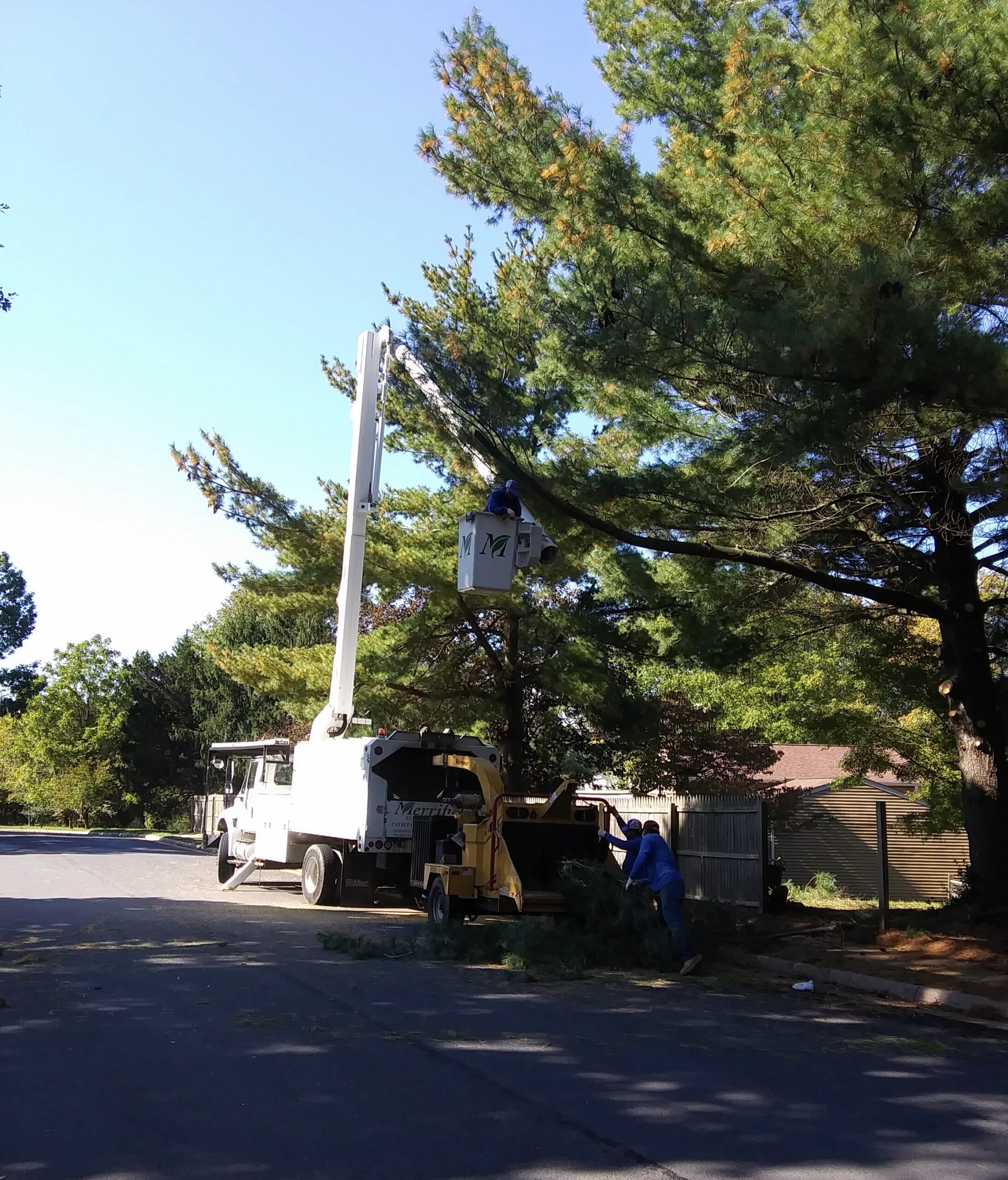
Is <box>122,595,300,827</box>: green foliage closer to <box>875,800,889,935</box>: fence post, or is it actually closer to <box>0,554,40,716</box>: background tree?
<box>0,554,40,716</box>: background tree

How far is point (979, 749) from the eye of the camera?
44.1 ft

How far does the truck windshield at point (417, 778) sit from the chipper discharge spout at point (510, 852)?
6.02ft

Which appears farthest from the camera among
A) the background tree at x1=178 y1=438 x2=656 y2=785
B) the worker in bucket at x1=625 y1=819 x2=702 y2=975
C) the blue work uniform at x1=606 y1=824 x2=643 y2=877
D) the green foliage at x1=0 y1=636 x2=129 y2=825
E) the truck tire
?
the green foliage at x1=0 y1=636 x2=129 y2=825

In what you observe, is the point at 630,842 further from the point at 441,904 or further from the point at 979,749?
the point at 979,749

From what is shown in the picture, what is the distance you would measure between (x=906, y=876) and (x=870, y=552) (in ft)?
68.1

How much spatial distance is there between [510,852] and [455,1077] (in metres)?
7.01

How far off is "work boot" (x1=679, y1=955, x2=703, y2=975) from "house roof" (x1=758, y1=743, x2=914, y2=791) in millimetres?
18975

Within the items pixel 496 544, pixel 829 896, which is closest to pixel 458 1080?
pixel 496 544

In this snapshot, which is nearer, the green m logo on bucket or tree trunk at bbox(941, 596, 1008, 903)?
the green m logo on bucket

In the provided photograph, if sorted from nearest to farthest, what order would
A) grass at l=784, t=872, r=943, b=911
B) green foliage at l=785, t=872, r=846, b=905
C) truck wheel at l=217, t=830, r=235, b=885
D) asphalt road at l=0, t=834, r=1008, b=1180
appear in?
asphalt road at l=0, t=834, r=1008, b=1180 → truck wheel at l=217, t=830, r=235, b=885 → grass at l=784, t=872, r=943, b=911 → green foliage at l=785, t=872, r=846, b=905

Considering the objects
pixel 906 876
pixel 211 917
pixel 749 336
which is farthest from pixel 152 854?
pixel 749 336

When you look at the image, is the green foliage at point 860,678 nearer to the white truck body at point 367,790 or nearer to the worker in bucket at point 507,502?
the worker in bucket at point 507,502

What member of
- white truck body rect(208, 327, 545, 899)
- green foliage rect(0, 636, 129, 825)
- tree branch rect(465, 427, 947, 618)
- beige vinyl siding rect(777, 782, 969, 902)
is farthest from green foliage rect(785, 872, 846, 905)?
green foliage rect(0, 636, 129, 825)

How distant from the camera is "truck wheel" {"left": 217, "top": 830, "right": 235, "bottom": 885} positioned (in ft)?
69.6
